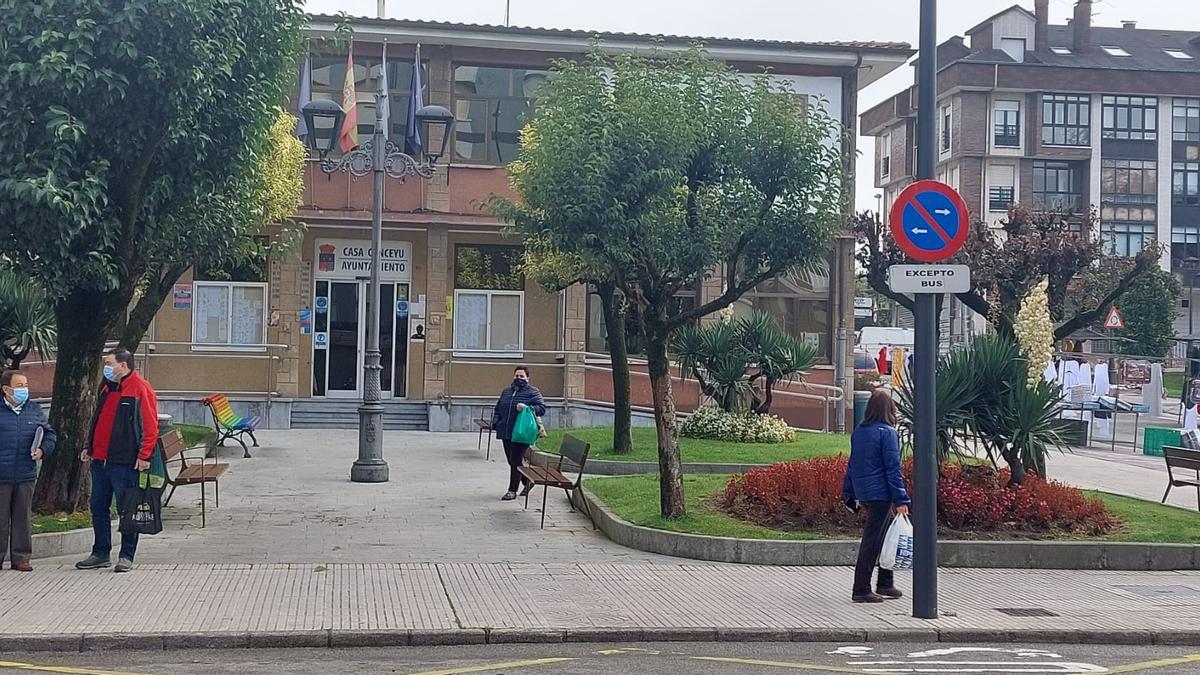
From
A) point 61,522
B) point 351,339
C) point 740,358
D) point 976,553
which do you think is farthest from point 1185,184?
point 61,522

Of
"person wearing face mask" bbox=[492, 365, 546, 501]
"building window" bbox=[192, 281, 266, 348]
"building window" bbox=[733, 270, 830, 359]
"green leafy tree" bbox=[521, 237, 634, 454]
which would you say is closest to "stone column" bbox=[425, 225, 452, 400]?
"building window" bbox=[192, 281, 266, 348]

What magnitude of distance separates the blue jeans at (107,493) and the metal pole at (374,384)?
6.28 m

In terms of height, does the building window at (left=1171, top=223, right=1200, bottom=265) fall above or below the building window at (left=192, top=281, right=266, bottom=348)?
above

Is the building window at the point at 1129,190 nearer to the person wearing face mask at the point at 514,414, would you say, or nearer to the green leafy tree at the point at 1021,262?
the green leafy tree at the point at 1021,262

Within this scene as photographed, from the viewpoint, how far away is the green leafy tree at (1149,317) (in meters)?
54.1

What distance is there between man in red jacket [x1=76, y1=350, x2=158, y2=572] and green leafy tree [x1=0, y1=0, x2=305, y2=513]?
148cm

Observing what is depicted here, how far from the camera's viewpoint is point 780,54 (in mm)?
27781

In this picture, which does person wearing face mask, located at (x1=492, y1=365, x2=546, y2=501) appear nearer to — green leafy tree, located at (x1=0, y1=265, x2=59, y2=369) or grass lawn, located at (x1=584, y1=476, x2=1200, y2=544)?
grass lawn, located at (x1=584, y1=476, x2=1200, y2=544)

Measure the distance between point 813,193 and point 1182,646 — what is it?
558 cm

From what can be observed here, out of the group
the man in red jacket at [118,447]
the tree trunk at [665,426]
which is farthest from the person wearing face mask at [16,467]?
the tree trunk at [665,426]

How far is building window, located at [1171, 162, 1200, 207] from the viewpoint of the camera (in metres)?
67.2

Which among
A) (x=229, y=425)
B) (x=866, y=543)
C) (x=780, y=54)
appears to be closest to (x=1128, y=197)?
(x=780, y=54)

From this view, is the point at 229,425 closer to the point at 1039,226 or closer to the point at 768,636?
the point at 768,636

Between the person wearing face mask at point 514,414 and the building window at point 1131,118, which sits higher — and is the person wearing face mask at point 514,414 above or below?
below
